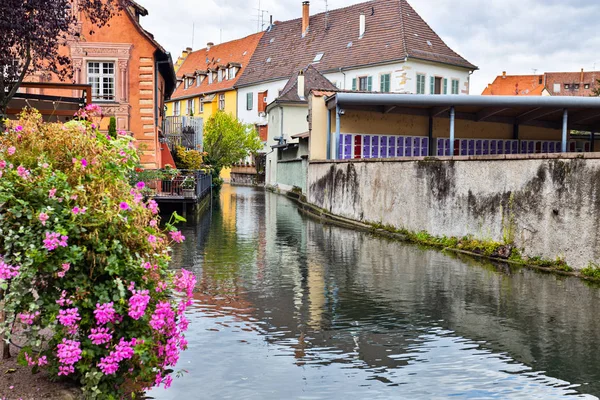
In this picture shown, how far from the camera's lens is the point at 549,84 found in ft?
379

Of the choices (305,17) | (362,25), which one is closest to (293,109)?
(362,25)

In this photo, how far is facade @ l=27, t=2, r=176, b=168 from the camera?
28000mm

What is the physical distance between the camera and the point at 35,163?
550cm

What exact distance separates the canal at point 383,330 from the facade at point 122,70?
569 inches

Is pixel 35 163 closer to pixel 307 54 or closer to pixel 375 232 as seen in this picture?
pixel 375 232

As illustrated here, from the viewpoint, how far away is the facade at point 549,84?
357 ft

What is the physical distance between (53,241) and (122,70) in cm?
2449

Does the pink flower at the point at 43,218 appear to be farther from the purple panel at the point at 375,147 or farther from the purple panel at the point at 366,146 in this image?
the purple panel at the point at 375,147

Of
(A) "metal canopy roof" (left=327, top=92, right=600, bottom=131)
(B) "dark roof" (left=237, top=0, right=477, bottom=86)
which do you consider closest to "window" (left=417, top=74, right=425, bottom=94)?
(B) "dark roof" (left=237, top=0, right=477, bottom=86)

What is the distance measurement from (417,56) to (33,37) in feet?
130

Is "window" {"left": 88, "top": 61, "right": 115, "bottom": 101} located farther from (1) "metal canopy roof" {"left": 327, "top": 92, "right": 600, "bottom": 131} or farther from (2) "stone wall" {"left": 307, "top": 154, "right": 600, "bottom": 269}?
(2) "stone wall" {"left": 307, "top": 154, "right": 600, "bottom": 269}

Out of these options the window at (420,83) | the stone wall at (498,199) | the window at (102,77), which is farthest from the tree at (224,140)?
the stone wall at (498,199)

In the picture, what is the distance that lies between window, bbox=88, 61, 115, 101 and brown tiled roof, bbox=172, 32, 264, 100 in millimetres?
46568

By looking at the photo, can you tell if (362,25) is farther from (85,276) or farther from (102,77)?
(85,276)
